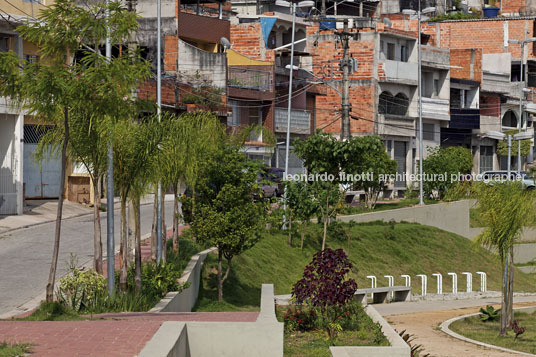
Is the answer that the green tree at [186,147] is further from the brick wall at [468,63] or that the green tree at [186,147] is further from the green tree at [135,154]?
the brick wall at [468,63]

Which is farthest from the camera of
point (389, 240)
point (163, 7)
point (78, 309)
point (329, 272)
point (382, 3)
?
point (382, 3)

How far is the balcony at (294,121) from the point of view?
6104cm

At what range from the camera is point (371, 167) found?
161 ft

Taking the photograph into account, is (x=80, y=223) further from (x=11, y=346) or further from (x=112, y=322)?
(x=11, y=346)

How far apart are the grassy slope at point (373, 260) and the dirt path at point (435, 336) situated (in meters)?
2.60

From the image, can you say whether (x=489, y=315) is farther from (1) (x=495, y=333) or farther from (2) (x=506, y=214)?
(2) (x=506, y=214)

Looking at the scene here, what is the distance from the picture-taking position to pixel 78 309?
56.9 feet

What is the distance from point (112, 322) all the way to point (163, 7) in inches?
1622

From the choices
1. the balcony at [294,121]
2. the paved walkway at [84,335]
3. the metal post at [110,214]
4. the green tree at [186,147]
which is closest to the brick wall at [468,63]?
the balcony at [294,121]

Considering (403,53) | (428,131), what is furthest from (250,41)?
(428,131)

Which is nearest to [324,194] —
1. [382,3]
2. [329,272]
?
[329,272]

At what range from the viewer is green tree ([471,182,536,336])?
29.8 m

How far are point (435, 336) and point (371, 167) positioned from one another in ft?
75.9

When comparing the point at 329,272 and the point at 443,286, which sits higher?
the point at 329,272
